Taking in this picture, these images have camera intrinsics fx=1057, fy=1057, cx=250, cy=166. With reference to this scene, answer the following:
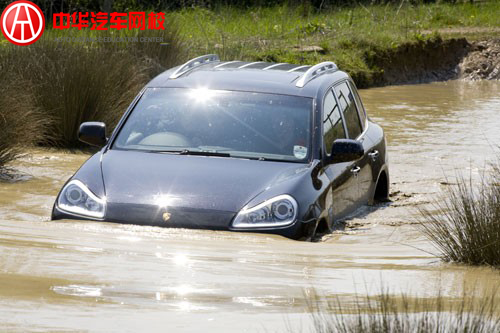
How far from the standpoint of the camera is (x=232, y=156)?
24.9 feet

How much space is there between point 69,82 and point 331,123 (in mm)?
5177

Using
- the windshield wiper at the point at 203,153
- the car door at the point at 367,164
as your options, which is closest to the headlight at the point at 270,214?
the windshield wiper at the point at 203,153

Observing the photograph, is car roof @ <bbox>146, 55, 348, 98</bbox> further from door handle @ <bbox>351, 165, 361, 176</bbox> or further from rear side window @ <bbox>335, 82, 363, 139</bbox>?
door handle @ <bbox>351, 165, 361, 176</bbox>

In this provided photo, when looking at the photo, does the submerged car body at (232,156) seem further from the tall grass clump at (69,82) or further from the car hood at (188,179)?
the tall grass clump at (69,82)

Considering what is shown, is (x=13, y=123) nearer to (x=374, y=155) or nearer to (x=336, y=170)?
(x=374, y=155)

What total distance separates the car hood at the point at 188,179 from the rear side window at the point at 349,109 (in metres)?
1.48

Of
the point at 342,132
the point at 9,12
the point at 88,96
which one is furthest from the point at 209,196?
the point at 9,12

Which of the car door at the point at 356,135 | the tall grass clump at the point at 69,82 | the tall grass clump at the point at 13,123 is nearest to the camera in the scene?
the car door at the point at 356,135

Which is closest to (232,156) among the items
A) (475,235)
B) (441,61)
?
(475,235)

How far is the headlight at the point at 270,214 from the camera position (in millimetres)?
6754

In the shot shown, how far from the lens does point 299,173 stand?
24.0 feet

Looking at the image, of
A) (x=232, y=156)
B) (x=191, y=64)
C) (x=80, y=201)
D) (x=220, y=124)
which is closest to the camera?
(x=80, y=201)

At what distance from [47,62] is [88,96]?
2.29 feet

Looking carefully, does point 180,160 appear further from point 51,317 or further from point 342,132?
point 51,317
